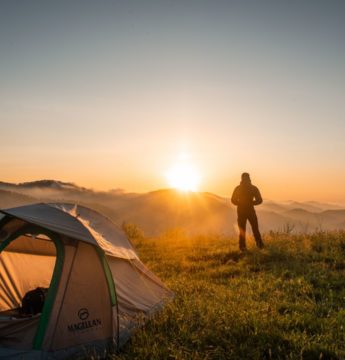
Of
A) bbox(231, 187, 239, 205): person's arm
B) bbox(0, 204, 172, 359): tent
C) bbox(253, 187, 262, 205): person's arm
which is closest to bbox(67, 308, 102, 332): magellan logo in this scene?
bbox(0, 204, 172, 359): tent

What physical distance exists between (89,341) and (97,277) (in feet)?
2.95

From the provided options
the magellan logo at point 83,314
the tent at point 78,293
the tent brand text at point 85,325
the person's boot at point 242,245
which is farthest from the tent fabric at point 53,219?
the person's boot at point 242,245

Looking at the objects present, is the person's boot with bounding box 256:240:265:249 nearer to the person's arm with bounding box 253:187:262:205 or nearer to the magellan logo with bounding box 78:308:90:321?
the person's arm with bounding box 253:187:262:205

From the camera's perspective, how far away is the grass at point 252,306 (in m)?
A: 5.55

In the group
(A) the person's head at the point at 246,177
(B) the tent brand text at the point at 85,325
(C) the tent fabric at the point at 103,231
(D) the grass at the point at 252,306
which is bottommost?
(D) the grass at the point at 252,306

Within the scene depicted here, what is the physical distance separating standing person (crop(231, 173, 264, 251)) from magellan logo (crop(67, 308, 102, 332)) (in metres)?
8.44

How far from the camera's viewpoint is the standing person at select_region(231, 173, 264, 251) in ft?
46.3

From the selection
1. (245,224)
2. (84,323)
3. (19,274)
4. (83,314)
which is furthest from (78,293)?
(245,224)

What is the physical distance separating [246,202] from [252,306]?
703 cm

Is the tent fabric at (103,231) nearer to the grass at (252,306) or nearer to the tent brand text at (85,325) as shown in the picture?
the tent brand text at (85,325)

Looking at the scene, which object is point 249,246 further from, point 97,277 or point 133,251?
point 97,277

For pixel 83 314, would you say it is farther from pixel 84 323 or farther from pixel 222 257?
pixel 222 257

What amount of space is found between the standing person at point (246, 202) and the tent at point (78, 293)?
7.06 metres

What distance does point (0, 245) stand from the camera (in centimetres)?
706
